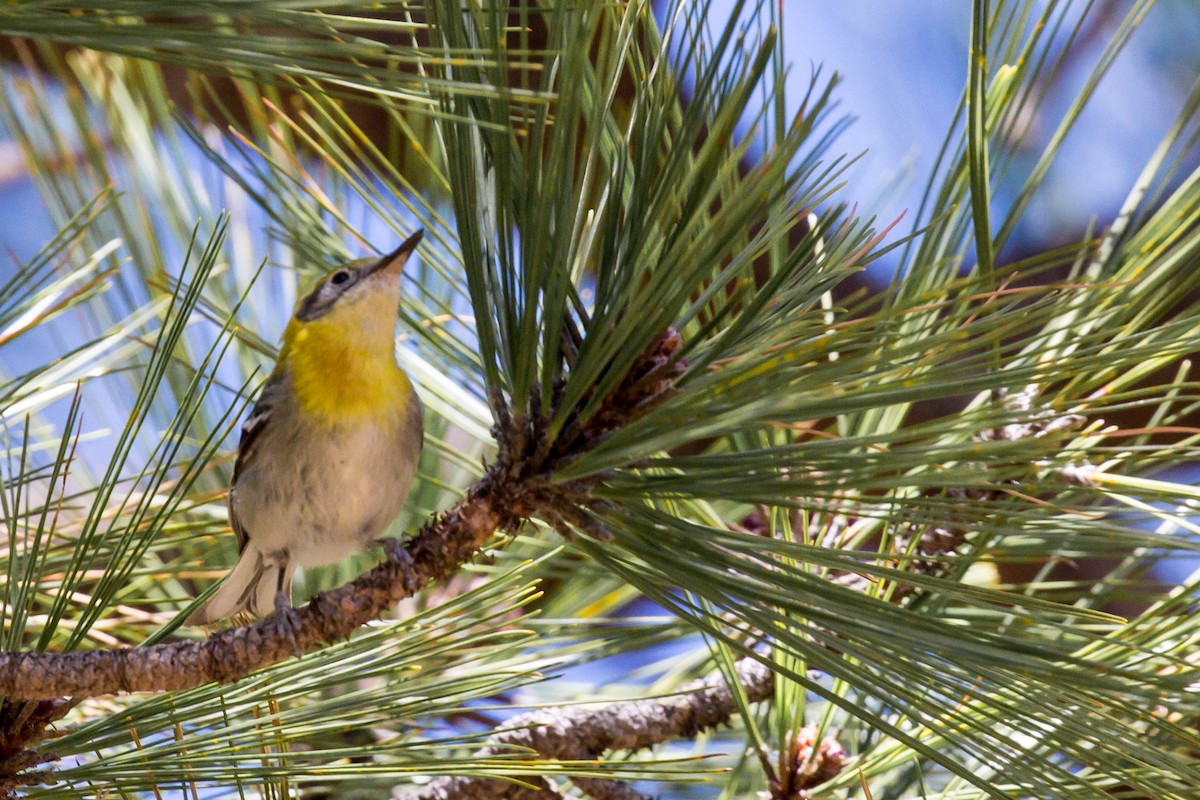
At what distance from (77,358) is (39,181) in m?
0.57

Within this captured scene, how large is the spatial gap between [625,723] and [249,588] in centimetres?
66

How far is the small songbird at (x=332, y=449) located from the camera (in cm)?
196

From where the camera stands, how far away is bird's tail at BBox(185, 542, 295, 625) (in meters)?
1.74

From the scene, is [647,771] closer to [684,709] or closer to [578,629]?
[684,709]

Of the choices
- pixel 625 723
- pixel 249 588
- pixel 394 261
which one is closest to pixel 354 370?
pixel 394 261

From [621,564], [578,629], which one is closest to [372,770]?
[621,564]

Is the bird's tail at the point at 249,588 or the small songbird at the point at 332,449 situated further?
the small songbird at the point at 332,449

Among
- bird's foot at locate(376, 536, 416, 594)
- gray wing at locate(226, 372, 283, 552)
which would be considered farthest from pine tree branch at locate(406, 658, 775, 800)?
gray wing at locate(226, 372, 283, 552)

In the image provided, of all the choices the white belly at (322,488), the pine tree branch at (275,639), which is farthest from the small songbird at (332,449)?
the pine tree branch at (275,639)

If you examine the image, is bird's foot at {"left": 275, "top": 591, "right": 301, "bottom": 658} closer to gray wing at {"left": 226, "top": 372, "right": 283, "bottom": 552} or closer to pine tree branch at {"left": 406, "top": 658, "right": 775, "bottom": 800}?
pine tree branch at {"left": 406, "top": 658, "right": 775, "bottom": 800}

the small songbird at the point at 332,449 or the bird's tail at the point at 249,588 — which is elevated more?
the small songbird at the point at 332,449

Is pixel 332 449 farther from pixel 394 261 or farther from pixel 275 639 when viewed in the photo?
pixel 275 639

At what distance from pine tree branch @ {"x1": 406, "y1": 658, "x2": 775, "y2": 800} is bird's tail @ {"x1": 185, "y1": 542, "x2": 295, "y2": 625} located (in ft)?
1.35

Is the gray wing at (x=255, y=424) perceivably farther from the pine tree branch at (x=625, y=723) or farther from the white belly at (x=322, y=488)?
the pine tree branch at (x=625, y=723)
